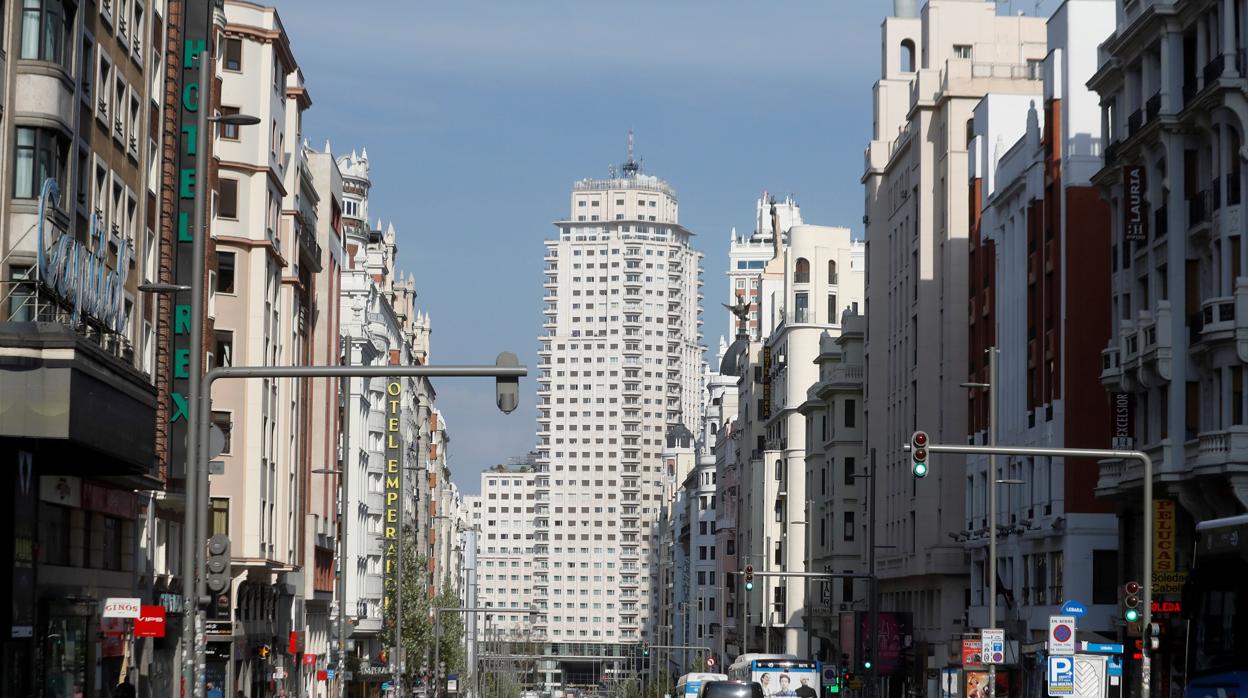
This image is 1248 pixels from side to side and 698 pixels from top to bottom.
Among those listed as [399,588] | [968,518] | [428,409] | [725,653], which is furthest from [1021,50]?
[725,653]

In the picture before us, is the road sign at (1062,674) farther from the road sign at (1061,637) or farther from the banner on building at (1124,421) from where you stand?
the banner on building at (1124,421)

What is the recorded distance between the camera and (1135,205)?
5275cm

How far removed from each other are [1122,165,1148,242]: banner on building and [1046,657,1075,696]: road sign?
57.5 feet

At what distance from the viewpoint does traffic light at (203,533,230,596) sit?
94.1 feet

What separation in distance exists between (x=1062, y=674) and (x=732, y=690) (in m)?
14.5

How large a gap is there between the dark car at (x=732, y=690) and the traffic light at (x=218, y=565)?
23.8 meters

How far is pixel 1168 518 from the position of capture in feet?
161

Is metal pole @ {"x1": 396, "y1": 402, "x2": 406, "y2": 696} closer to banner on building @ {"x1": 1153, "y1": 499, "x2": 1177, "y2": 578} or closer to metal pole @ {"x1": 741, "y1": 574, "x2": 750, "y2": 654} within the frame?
metal pole @ {"x1": 741, "y1": 574, "x2": 750, "y2": 654}

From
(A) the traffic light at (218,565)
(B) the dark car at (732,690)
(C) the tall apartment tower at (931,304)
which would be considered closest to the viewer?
(A) the traffic light at (218,565)

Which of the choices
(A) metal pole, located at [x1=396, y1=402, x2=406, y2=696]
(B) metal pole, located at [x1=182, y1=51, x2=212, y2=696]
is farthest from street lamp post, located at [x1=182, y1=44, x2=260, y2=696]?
(A) metal pole, located at [x1=396, y1=402, x2=406, y2=696]

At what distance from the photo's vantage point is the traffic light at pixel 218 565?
28672 mm

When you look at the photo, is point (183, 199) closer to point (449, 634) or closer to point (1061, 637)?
point (1061, 637)

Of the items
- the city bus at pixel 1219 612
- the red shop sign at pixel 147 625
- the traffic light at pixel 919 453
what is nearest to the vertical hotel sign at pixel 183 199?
the red shop sign at pixel 147 625

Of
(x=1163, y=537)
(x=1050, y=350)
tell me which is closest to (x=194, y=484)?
(x=1163, y=537)
